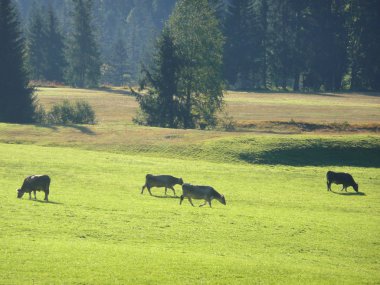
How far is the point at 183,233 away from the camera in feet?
95.0

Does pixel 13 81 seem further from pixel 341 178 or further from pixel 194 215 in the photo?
pixel 194 215

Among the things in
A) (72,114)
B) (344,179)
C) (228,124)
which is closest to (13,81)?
(72,114)

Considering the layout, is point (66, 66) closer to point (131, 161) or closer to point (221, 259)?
point (131, 161)

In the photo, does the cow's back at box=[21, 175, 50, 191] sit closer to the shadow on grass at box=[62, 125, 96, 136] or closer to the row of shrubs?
the shadow on grass at box=[62, 125, 96, 136]

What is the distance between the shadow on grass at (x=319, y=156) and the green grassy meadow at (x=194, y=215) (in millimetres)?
101

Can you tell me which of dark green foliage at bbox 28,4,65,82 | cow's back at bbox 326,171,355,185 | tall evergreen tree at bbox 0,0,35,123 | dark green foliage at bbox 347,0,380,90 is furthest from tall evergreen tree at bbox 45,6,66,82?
cow's back at bbox 326,171,355,185

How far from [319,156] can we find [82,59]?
4227 inches

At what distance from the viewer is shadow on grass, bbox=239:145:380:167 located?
194ft

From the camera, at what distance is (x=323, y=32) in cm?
15462

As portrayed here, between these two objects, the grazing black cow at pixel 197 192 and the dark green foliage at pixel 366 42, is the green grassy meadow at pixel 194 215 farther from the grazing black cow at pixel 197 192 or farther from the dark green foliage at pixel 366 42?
the dark green foliage at pixel 366 42

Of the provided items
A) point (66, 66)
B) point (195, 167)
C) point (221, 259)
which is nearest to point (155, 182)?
point (195, 167)

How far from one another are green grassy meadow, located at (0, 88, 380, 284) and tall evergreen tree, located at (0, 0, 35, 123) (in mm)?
21742

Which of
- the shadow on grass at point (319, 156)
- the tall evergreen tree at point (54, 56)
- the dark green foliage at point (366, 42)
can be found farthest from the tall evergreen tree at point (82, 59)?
the shadow on grass at point (319, 156)

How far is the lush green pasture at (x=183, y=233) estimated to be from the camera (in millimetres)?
22859
